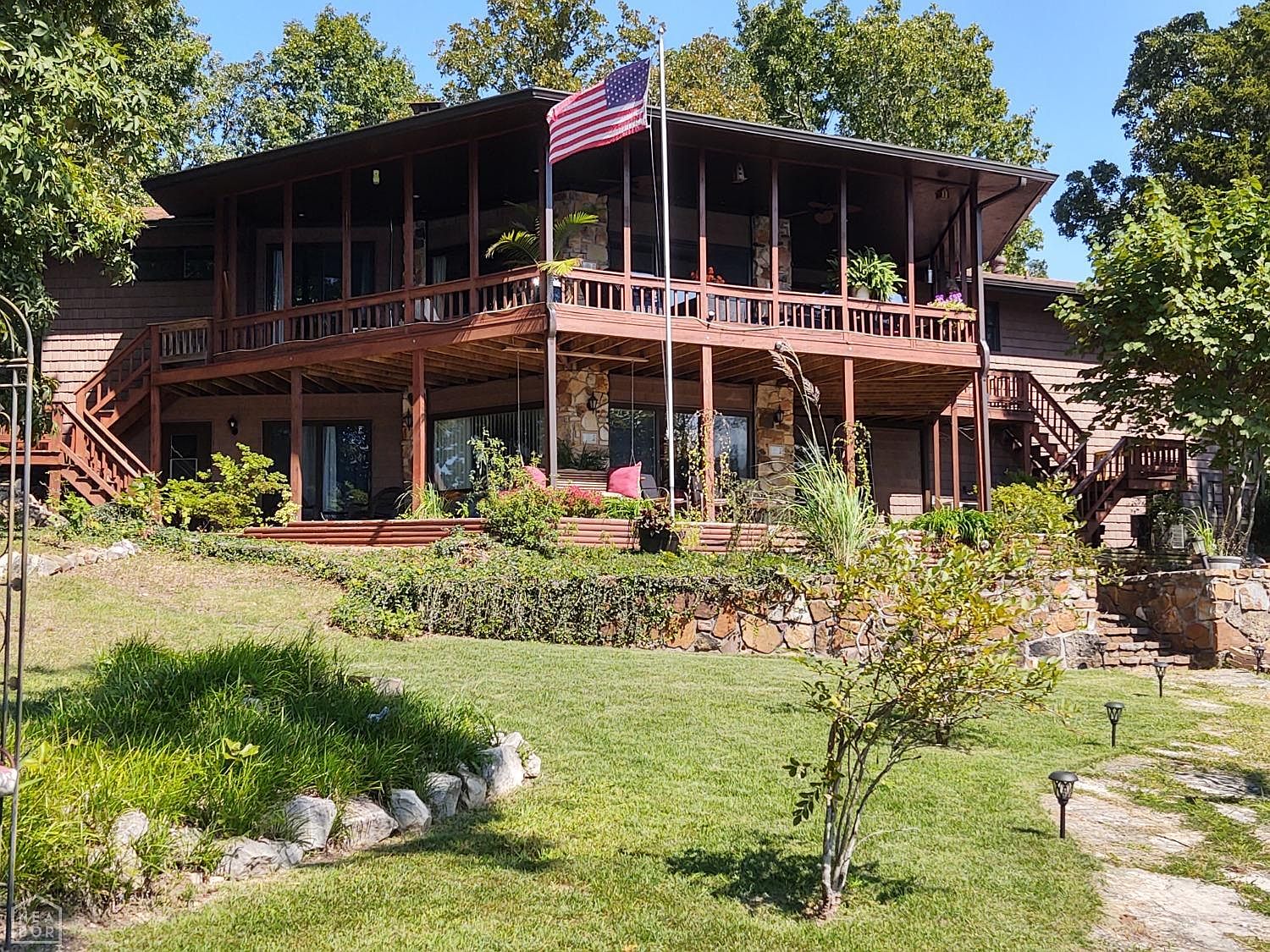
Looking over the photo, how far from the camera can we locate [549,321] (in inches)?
603

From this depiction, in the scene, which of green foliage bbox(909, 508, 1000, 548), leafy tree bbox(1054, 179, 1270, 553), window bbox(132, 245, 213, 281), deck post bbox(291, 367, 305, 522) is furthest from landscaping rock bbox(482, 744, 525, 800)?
window bbox(132, 245, 213, 281)

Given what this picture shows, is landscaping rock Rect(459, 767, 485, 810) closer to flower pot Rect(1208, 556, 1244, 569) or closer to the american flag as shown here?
the american flag

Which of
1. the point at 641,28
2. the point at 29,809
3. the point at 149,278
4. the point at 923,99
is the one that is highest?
the point at 641,28

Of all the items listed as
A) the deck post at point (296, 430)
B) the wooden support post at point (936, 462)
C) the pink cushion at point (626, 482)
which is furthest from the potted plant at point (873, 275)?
the deck post at point (296, 430)

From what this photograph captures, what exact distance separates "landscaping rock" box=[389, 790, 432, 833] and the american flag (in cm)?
1061

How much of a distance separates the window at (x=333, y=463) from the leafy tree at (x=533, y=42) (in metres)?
15.0

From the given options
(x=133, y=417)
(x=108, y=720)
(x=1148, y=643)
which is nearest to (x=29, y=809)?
(x=108, y=720)

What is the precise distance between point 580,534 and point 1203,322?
7915 millimetres

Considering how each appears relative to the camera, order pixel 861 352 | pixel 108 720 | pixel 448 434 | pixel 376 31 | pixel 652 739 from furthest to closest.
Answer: pixel 376 31 → pixel 448 434 → pixel 861 352 → pixel 652 739 → pixel 108 720

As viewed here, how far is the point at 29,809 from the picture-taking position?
14.0ft

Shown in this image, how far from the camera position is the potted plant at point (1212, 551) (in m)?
13.1

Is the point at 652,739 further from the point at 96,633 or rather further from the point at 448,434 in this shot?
the point at 448,434

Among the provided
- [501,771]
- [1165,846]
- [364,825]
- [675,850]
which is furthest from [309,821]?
[1165,846]

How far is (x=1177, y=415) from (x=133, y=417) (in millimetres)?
16697
